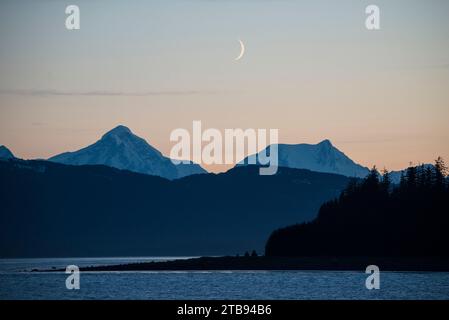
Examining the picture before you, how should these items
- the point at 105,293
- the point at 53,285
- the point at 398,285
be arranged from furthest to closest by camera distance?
the point at 53,285 < the point at 398,285 < the point at 105,293
